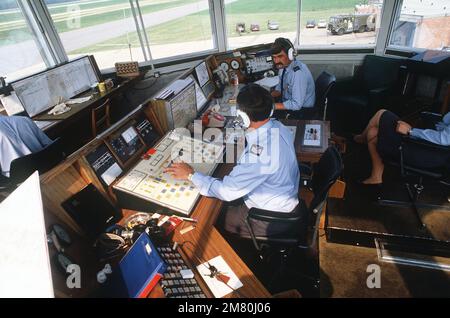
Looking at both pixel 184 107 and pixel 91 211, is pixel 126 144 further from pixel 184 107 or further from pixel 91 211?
pixel 184 107

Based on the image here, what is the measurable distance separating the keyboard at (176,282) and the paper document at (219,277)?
60 millimetres

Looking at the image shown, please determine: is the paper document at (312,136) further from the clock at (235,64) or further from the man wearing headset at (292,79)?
the clock at (235,64)

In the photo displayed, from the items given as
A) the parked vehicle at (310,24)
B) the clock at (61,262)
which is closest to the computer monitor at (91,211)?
the clock at (61,262)

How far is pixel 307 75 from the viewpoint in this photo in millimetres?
2963

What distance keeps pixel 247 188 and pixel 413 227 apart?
173cm

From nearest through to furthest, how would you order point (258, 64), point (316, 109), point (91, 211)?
point (91, 211), point (316, 109), point (258, 64)

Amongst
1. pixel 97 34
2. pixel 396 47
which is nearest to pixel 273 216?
pixel 396 47

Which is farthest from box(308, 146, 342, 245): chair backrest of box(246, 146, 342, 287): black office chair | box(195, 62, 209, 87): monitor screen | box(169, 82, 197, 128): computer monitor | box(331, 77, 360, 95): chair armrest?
box(331, 77, 360, 95): chair armrest

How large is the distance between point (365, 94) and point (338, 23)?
4.46ft

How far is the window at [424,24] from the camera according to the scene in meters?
3.71

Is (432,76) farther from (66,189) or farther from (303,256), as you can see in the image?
(66,189)

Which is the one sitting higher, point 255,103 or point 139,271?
point 255,103

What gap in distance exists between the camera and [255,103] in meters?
1.58

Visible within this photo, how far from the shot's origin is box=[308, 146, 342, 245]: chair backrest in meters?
1.52
